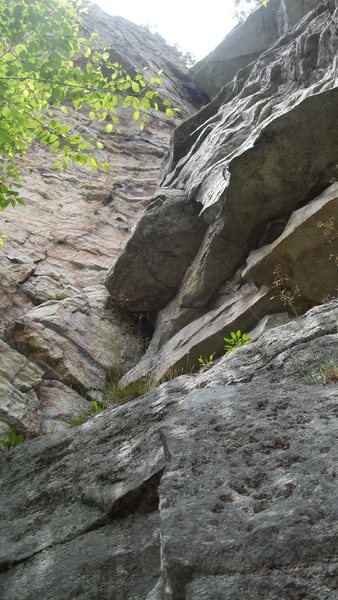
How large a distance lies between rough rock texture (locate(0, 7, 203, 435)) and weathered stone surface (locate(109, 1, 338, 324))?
127 cm

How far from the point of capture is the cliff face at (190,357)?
2.85 m

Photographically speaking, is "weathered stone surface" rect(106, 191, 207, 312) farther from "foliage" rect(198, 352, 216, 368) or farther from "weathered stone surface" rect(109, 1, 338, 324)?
"foliage" rect(198, 352, 216, 368)

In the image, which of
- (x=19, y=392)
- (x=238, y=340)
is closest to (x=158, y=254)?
(x=19, y=392)

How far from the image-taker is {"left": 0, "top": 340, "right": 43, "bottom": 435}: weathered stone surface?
821 cm

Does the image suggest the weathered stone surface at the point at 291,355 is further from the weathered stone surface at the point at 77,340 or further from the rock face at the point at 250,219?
the weathered stone surface at the point at 77,340

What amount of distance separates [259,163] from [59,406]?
17.3ft

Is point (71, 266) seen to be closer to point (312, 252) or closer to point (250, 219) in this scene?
point (250, 219)

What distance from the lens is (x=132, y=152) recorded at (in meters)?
21.0

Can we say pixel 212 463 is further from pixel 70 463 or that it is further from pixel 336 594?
pixel 70 463

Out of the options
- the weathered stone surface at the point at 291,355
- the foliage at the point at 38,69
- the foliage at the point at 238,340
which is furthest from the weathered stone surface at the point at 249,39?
the weathered stone surface at the point at 291,355

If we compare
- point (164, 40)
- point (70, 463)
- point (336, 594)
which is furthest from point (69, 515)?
point (164, 40)

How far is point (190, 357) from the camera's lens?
860 cm

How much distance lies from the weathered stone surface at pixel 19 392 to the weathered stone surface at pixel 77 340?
0.48 meters

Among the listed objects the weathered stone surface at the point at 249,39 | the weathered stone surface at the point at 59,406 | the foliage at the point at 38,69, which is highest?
the weathered stone surface at the point at 249,39
